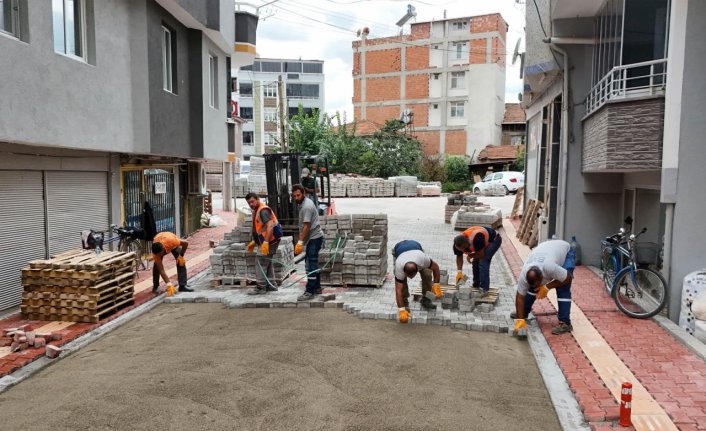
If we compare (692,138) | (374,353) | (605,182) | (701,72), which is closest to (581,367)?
(374,353)

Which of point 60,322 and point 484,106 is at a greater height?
point 484,106

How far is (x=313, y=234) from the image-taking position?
32.0 feet

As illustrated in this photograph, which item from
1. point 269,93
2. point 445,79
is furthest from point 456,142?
point 269,93

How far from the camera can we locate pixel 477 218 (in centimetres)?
1900

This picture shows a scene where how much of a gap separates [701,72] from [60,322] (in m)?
9.81

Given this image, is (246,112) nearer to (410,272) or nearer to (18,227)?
(18,227)

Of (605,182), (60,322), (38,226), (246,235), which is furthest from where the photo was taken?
(605,182)

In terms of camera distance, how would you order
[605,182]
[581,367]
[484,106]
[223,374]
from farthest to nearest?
[484,106] → [605,182] → [581,367] → [223,374]

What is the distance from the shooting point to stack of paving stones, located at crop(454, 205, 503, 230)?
18.8m

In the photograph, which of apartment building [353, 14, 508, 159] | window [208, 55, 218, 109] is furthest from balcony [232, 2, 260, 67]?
apartment building [353, 14, 508, 159]

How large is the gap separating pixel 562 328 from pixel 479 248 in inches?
72.7

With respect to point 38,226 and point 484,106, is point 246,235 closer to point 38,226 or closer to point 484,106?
point 38,226

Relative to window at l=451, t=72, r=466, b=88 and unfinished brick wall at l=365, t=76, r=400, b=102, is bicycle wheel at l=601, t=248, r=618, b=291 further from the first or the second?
unfinished brick wall at l=365, t=76, r=400, b=102

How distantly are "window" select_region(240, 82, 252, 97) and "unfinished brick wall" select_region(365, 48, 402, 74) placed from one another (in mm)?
17452
